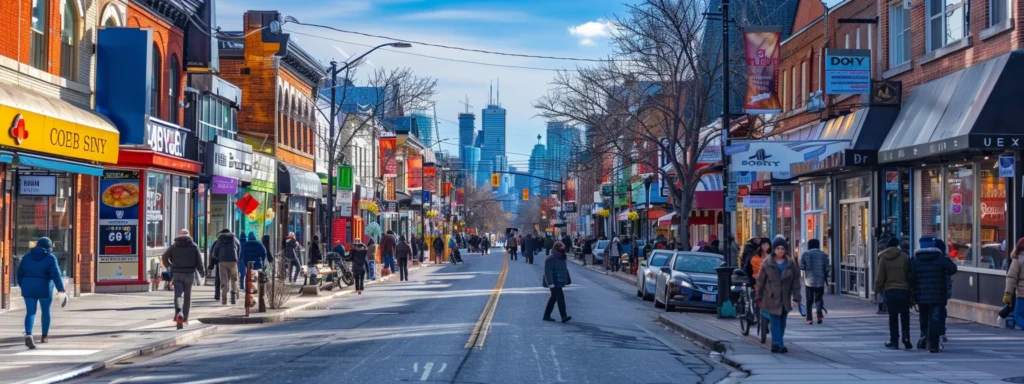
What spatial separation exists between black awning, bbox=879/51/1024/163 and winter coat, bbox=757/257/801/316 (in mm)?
5351

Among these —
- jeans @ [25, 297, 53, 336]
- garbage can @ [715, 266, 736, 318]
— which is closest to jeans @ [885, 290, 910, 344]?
garbage can @ [715, 266, 736, 318]

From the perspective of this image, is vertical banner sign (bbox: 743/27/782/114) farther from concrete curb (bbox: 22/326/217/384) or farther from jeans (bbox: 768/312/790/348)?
concrete curb (bbox: 22/326/217/384)

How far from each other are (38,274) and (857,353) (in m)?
11.7

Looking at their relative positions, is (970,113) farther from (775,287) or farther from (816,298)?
(775,287)

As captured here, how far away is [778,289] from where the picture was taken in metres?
16.9

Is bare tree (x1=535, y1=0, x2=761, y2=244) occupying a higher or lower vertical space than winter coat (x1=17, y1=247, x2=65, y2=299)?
higher

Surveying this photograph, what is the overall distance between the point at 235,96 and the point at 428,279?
10.0 metres

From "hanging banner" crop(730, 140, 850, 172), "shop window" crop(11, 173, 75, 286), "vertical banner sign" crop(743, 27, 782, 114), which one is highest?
"vertical banner sign" crop(743, 27, 782, 114)

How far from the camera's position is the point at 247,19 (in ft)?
151

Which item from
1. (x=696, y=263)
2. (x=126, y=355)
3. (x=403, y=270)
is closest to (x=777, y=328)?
(x=126, y=355)

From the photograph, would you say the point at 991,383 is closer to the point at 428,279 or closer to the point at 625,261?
the point at 428,279

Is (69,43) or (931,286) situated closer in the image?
(931,286)

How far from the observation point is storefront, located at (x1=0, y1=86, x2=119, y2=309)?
2155 centimetres

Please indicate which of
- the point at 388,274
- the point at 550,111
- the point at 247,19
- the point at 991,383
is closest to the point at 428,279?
the point at 388,274
